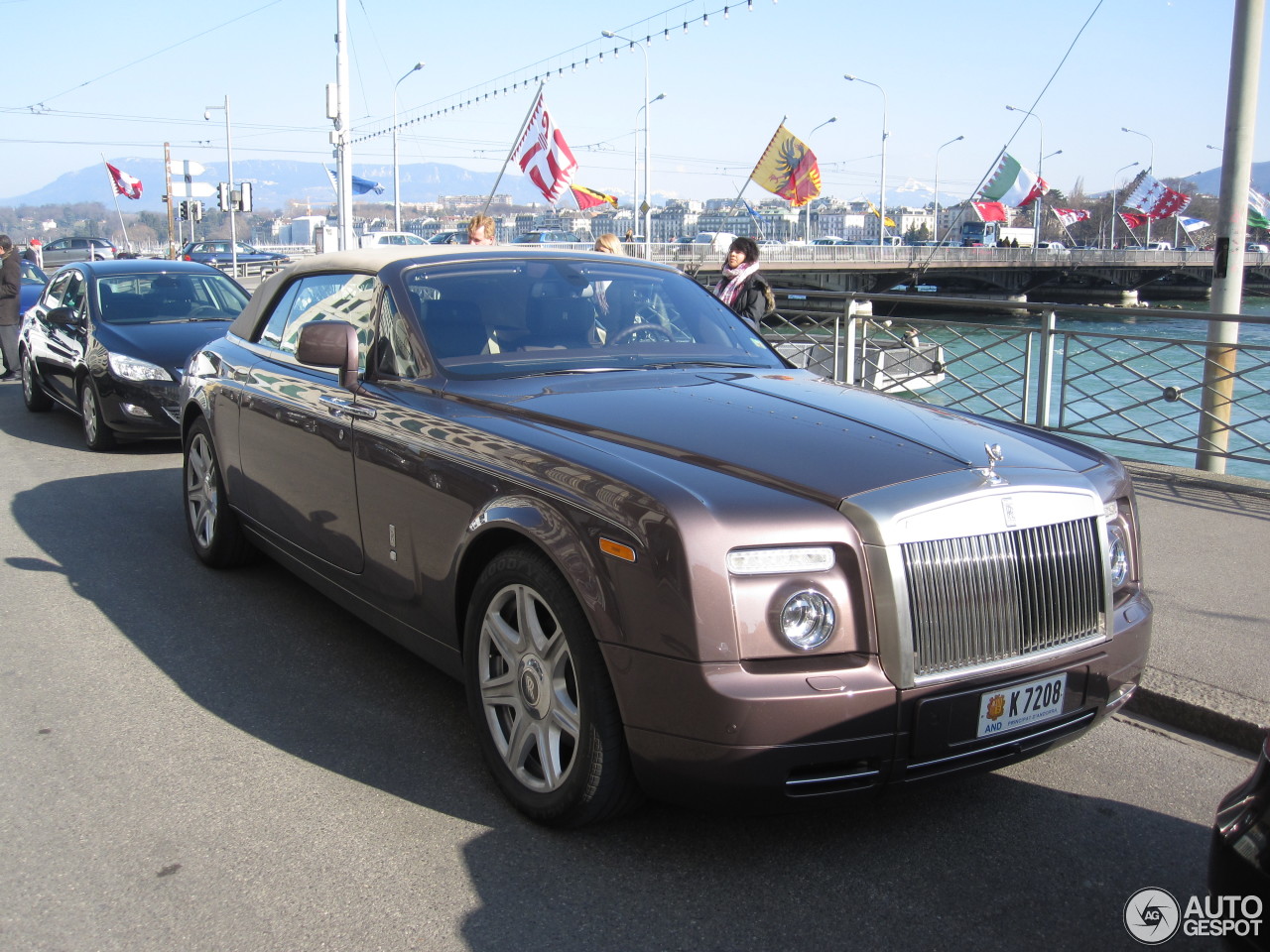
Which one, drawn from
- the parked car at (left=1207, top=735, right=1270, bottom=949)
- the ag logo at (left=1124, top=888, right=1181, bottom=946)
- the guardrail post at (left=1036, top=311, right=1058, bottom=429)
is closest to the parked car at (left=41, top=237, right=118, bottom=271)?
the guardrail post at (left=1036, top=311, right=1058, bottom=429)

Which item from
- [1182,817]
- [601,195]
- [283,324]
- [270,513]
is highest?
[601,195]

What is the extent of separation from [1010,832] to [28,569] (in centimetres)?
526

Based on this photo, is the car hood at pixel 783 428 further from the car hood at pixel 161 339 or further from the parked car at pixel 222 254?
the parked car at pixel 222 254

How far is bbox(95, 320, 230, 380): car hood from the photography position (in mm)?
9586

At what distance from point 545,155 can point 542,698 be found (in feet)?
69.6

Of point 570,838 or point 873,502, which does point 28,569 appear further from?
point 873,502

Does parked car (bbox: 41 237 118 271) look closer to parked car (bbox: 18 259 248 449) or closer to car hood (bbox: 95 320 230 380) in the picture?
parked car (bbox: 18 259 248 449)

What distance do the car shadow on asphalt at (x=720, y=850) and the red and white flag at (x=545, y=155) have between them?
64.3 ft

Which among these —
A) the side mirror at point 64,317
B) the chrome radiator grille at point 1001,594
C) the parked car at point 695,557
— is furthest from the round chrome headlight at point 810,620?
the side mirror at point 64,317

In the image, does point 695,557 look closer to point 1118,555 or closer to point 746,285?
point 1118,555

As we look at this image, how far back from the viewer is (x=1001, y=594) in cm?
294

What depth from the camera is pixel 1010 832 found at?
3.31 metres

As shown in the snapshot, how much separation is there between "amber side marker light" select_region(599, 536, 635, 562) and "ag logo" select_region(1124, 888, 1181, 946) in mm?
1563

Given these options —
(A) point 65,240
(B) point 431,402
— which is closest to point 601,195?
(A) point 65,240
